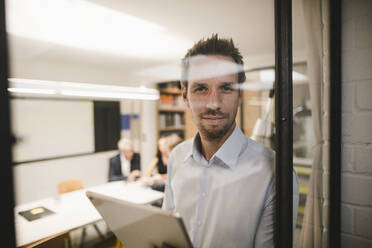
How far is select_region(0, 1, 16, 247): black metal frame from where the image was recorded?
1.38 feet

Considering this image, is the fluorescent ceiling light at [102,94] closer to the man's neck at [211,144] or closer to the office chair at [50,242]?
the man's neck at [211,144]

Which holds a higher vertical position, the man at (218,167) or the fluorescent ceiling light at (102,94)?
the fluorescent ceiling light at (102,94)

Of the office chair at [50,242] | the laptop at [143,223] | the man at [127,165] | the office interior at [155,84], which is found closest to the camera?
the laptop at [143,223]

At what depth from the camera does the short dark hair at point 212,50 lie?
78 centimetres

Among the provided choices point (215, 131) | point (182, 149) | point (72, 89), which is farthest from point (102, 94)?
point (215, 131)

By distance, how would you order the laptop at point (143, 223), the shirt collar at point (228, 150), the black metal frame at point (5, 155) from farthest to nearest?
the shirt collar at point (228, 150), the laptop at point (143, 223), the black metal frame at point (5, 155)

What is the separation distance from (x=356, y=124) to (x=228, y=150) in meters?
0.78

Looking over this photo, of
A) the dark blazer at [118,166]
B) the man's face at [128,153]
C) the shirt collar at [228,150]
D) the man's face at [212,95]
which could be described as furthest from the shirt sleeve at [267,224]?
the man's face at [128,153]

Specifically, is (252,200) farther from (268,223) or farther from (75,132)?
(75,132)

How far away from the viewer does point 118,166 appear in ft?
4.69

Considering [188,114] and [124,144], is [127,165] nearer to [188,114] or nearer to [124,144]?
[124,144]

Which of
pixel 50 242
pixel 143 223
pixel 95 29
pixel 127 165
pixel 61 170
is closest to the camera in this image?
pixel 143 223

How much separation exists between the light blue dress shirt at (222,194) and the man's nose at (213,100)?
138 millimetres

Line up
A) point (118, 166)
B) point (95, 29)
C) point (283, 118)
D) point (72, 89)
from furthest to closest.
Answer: point (95, 29)
point (118, 166)
point (72, 89)
point (283, 118)
